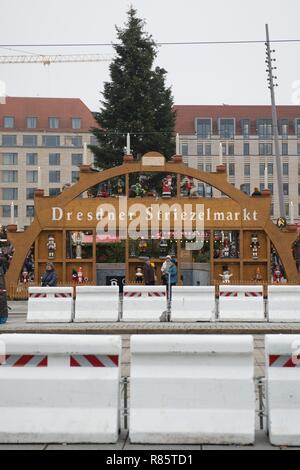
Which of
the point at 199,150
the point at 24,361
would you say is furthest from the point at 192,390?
the point at 199,150

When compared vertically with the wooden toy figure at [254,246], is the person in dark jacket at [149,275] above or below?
below

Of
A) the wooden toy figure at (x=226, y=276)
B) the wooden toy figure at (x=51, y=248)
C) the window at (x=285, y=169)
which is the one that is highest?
the window at (x=285, y=169)

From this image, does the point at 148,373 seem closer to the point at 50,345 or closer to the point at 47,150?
the point at 50,345

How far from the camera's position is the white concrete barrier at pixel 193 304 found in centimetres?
1947

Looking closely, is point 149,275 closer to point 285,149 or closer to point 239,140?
point 239,140

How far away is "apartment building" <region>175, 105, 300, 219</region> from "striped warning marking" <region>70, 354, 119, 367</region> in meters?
101

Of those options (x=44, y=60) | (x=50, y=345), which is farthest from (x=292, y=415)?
(x=44, y=60)

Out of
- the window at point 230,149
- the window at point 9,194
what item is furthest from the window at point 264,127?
the window at point 9,194

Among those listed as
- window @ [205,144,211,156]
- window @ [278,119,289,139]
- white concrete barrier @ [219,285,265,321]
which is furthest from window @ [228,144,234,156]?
white concrete barrier @ [219,285,265,321]

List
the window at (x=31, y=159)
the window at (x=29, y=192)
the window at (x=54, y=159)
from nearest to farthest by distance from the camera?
the window at (x=29, y=192)
the window at (x=54, y=159)
the window at (x=31, y=159)

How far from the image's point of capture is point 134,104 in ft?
176

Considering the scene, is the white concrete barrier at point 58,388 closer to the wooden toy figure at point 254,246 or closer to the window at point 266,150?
the wooden toy figure at point 254,246

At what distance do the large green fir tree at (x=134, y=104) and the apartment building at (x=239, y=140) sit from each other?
174ft

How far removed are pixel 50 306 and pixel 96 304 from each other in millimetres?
1166
